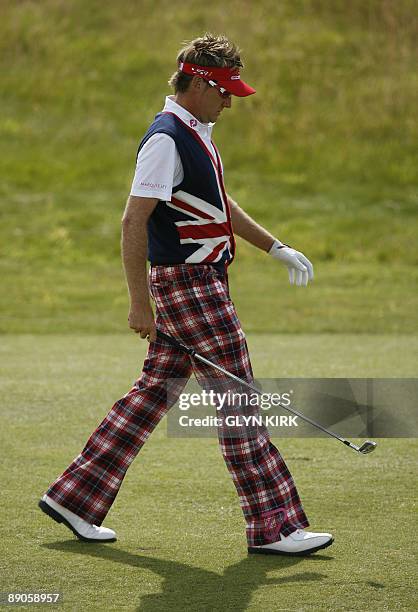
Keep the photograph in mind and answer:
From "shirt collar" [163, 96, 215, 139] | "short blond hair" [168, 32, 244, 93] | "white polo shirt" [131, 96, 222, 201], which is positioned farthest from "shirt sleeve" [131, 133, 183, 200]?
"short blond hair" [168, 32, 244, 93]

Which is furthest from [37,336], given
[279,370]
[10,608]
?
[10,608]

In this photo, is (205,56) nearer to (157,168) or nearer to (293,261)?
(157,168)

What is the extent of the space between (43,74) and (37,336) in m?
11.8

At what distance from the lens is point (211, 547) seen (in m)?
4.75

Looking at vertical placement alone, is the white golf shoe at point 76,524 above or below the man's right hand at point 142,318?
below

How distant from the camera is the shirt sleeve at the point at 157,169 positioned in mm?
4613

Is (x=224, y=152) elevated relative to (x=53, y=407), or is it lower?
elevated

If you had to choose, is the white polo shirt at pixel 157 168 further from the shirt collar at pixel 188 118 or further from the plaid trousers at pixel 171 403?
the plaid trousers at pixel 171 403

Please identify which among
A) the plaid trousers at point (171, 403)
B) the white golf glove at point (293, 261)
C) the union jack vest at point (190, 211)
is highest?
the union jack vest at point (190, 211)

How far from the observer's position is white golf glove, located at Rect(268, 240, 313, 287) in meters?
5.32

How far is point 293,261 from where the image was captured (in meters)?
5.32

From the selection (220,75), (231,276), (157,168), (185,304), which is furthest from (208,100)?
(231,276)

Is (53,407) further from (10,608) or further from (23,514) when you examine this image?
(10,608)

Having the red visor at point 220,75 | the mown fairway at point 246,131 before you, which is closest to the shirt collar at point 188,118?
the red visor at point 220,75
